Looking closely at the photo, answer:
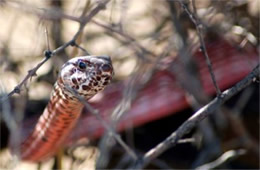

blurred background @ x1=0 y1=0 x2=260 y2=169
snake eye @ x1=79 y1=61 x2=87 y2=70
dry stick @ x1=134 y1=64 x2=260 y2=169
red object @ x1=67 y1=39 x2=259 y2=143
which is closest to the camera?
dry stick @ x1=134 y1=64 x2=260 y2=169

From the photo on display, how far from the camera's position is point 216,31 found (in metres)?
4.23

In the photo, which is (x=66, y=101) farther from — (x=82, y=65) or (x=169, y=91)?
(x=169, y=91)

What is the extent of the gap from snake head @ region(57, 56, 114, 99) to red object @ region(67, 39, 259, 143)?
1395 mm

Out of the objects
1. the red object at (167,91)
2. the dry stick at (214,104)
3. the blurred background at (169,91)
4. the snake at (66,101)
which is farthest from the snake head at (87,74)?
the red object at (167,91)

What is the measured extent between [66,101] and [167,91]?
4.80ft

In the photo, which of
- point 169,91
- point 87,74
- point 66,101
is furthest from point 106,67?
point 169,91

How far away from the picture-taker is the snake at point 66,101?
9.27 ft

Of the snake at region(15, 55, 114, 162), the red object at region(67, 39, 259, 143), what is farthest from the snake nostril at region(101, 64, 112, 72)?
the red object at region(67, 39, 259, 143)

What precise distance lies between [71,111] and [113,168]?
56.5 inches

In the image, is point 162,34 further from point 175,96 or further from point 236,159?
point 236,159

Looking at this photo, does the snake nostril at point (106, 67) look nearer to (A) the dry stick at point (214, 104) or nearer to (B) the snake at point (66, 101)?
(B) the snake at point (66, 101)

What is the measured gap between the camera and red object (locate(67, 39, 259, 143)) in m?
4.35

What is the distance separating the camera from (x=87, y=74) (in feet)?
9.43

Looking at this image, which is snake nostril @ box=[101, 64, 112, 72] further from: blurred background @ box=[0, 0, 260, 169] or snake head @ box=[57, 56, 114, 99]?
blurred background @ box=[0, 0, 260, 169]
